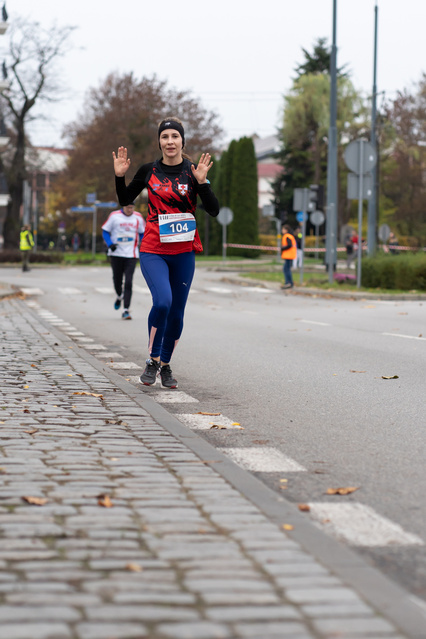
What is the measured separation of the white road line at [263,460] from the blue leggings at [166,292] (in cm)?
248

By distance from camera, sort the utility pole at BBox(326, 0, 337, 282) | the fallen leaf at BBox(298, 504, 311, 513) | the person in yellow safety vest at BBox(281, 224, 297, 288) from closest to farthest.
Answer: the fallen leaf at BBox(298, 504, 311, 513) → the person in yellow safety vest at BBox(281, 224, 297, 288) → the utility pole at BBox(326, 0, 337, 282)

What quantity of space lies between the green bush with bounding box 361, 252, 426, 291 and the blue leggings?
17.9m

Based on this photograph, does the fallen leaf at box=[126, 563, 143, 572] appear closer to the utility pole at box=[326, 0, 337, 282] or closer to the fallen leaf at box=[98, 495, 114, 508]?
the fallen leaf at box=[98, 495, 114, 508]

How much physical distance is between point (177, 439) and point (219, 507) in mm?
1615

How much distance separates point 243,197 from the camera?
65188mm

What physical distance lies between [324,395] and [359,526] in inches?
156

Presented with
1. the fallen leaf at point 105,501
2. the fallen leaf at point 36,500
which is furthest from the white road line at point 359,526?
the fallen leaf at point 36,500

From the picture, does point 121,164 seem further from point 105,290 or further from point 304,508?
point 105,290

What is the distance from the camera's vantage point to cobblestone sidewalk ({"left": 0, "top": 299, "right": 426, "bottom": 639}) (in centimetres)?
281

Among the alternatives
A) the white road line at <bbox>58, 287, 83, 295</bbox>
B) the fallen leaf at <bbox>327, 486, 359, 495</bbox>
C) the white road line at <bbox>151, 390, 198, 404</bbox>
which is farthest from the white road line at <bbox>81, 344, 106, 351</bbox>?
the white road line at <bbox>58, 287, 83, 295</bbox>

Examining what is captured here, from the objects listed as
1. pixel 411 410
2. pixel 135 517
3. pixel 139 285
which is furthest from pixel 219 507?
pixel 139 285

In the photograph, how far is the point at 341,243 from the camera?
7550 cm

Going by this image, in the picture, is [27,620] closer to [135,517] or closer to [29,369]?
[135,517]

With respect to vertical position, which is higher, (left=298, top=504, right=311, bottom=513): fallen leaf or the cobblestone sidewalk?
the cobblestone sidewalk
